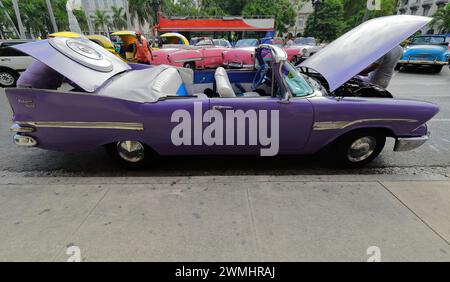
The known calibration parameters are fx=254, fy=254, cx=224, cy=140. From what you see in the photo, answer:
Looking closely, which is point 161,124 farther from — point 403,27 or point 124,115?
point 403,27

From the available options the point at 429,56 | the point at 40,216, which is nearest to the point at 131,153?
the point at 40,216

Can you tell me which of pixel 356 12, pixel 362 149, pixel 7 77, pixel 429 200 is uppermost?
pixel 356 12

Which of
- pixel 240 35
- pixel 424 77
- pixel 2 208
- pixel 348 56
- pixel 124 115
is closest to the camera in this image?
pixel 2 208

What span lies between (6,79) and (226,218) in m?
10.3

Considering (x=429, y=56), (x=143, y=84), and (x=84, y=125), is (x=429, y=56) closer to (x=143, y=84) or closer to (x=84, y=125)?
(x=143, y=84)

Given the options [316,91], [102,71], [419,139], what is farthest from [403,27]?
[102,71]

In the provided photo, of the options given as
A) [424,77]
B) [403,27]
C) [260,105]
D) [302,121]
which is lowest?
[424,77]

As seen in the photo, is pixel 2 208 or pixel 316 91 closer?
pixel 2 208

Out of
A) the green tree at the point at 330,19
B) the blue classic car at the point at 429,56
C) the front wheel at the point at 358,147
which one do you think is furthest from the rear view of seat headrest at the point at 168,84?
the green tree at the point at 330,19

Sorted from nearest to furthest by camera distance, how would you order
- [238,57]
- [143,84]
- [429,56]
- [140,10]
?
[143,84]
[238,57]
[429,56]
[140,10]

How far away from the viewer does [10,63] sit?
8.59m

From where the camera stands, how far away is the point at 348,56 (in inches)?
120
